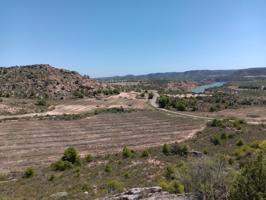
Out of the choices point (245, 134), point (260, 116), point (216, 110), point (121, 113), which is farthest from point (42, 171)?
point (216, 110)

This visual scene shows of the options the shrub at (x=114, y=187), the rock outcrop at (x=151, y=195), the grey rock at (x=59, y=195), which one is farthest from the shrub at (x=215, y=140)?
the rock outcrop at (x=151, y=195)

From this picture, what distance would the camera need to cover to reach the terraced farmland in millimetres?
32625

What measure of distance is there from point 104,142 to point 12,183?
16.2m

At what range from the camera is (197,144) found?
34.4m

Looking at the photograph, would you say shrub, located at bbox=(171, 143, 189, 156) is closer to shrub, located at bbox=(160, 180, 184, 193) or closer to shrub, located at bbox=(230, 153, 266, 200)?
shrub, located at bbox=(160, 180, 184, 193)

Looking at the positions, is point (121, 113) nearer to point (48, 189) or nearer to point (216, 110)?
point (216, 110)

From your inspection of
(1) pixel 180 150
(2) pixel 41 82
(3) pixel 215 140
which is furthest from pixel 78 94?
(1) pixel 180 150

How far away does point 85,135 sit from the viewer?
4206 centimetres

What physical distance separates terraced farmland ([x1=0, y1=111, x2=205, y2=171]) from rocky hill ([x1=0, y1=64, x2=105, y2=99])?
35.0 meters

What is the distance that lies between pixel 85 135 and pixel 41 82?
57.3 m

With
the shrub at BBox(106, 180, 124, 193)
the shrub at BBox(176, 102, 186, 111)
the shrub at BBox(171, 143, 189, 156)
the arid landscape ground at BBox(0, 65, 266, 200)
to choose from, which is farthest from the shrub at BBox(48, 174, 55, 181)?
the shrub at BBox(176, 102, 186, 111)

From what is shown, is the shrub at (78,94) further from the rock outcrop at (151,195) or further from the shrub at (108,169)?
the rock outcrop at (151,195)

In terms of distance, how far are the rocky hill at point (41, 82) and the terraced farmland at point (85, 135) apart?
3498 cm

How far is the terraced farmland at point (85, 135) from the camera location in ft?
107
